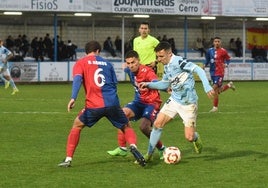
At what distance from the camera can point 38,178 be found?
10391mm

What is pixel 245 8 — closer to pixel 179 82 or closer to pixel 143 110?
pixel 143 110

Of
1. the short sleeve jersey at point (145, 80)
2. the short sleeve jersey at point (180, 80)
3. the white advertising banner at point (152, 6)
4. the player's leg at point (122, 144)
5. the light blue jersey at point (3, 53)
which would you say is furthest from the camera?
the white advertising banner at point (152, 6)

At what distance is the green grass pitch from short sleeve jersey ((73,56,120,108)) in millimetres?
994

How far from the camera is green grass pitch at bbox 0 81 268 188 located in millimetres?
10172

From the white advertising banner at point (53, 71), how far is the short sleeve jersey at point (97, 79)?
1184 inches

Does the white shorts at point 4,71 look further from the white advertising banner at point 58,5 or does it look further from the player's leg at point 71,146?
the player's leg at point 71,146

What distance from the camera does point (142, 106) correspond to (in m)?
12.8

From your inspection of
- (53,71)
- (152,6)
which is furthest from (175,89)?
(152,6)

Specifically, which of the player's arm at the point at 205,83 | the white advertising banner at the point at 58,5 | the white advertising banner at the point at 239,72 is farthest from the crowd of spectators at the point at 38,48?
the player's arm at the point at 205,83

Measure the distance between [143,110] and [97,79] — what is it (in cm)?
173

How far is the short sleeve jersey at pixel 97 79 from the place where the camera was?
11266mm

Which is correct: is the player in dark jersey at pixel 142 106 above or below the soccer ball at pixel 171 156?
above

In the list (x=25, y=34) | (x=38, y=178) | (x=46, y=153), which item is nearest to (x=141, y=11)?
(x=25, y=34)

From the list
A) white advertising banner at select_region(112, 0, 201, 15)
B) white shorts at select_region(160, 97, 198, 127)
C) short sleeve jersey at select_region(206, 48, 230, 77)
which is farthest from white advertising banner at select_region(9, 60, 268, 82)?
white shorts at select_region(160, 97, 198, 127)
